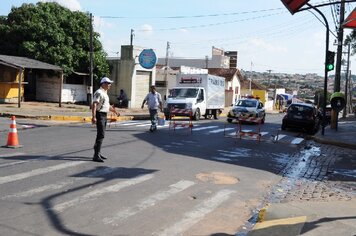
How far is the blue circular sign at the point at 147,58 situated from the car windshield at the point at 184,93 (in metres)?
7.80

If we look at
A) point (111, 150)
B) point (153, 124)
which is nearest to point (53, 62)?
point (153, 124)

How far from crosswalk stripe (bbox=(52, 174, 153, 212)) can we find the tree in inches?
1006

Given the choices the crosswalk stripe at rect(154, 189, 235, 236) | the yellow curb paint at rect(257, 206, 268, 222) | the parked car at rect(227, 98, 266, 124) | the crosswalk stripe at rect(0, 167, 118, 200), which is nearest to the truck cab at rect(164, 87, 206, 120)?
the parked car at rect(227, 98, 266, 124)

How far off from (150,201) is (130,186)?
3.25 feet

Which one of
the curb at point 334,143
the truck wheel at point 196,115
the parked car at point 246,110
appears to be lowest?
the curb at point 334,143

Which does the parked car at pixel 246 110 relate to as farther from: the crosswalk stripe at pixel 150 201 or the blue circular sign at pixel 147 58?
the crosswalk stripe at pixel 150 201

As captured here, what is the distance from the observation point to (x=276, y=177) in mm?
10633

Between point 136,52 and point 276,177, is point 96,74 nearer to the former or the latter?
point 136,52

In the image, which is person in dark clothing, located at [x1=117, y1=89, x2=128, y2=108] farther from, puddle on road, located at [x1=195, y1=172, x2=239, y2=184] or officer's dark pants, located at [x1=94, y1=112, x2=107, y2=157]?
puddle on road, located at [x1=195, y1=172, x2=239, y2=184]

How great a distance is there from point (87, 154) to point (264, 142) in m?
8.47

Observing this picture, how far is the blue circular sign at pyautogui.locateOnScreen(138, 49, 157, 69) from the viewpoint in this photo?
119ft

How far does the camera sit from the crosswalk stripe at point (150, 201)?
20.9ft

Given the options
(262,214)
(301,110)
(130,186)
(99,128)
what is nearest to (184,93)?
(301,110)

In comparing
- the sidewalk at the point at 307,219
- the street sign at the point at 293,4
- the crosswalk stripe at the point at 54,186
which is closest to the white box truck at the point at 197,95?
the street sign at the point at 293,4
